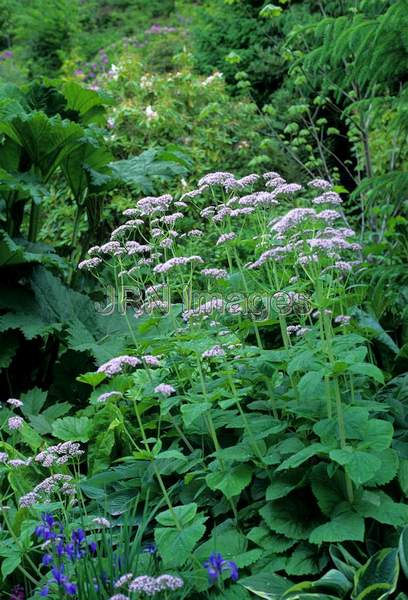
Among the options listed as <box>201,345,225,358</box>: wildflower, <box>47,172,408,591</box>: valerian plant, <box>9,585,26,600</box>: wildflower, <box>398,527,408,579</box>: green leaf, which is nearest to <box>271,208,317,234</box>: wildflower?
<box>47,172,408,591</box>: valerian plant

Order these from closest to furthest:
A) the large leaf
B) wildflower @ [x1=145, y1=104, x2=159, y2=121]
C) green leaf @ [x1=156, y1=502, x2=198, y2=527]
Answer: green leaf @ [x1=156, y1=502, x2=198, y2=527]
the large leaf
wildflower @ [x1=145, y1=104, x2=159, y2=121]

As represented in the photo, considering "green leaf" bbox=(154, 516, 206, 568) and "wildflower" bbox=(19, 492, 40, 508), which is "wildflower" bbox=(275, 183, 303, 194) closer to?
Result: "green leaf" bbox=(154, 516, 206, 568)

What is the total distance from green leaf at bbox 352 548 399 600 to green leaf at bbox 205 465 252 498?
16.7 inches

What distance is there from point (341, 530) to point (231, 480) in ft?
1.24

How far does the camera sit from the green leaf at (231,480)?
211cm

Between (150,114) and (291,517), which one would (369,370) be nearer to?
(291,517)

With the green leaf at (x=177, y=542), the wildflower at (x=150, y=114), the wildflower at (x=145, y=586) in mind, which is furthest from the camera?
the wildflower at (x=150, y=114)

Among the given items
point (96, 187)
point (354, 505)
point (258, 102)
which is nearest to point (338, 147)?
point (258, 102)

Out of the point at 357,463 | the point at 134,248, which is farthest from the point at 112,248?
the point at 357,463

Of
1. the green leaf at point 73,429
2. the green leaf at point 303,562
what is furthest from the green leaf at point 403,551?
the green leaf at point 73,429

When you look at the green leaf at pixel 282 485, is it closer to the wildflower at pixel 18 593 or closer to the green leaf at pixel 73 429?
the wildflower at pixel 18 593

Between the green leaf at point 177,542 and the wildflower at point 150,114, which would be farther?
the wildflower at point 150,114

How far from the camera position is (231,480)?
7.09 feet

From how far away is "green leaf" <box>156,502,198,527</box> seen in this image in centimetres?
205
